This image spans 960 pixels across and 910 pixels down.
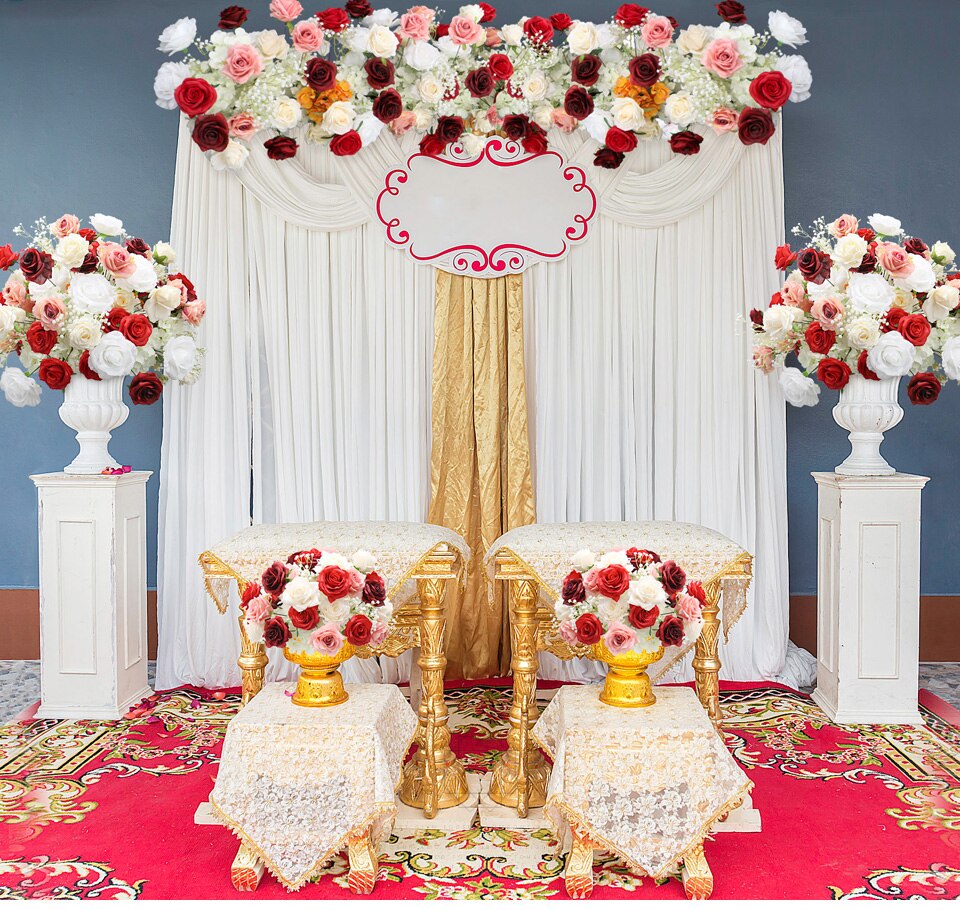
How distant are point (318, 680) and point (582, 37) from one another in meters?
2.94

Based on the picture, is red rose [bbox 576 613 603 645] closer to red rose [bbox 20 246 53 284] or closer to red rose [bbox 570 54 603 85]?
red rose [bbox 20 246 53 284]

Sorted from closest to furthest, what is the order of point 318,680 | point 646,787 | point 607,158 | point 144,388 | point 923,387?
point 646,787 < point 318,680 < point 923,387 < point 144,388 < point 607,158

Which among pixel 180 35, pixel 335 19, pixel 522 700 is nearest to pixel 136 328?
pixel 180 35

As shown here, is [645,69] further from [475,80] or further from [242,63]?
[242,63]

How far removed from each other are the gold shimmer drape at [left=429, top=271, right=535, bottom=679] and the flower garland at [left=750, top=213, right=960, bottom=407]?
3.91 feet

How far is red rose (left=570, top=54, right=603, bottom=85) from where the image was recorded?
13.2ft

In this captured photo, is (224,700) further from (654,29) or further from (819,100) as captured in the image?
(819,100)

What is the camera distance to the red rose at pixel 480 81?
4.02 meters

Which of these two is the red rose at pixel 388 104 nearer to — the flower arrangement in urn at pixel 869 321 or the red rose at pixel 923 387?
the flower arrangement in urn at pixel 869 321

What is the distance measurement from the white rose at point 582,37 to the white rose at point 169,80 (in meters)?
1.70

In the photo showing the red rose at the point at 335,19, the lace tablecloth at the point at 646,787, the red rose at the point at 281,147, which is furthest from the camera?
the red rose at the point at 281,147

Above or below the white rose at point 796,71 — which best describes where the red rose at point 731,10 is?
above

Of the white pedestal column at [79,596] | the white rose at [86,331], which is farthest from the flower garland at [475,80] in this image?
the white pedestal column at [79,596]

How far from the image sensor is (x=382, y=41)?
3.97m
